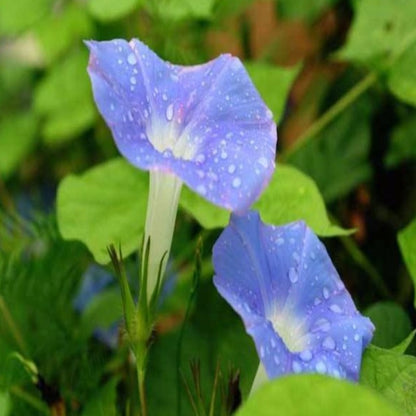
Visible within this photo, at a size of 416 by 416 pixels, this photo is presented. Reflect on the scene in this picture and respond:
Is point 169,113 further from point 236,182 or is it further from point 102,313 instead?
point 102,313

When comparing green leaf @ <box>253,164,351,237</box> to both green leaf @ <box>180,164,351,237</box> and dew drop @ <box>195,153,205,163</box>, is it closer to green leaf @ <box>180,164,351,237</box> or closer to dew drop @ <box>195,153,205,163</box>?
green leaf @ <box>180,164,351,237</box>

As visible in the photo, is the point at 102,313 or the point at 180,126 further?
the point at 102,313

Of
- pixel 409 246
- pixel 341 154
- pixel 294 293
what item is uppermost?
pixel 294 293

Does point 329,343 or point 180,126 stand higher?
point 180,126

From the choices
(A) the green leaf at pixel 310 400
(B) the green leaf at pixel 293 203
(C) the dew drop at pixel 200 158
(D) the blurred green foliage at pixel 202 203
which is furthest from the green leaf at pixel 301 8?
(A) the green leaf at pixel 310 400

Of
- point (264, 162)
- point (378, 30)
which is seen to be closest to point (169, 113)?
point (264, 162)

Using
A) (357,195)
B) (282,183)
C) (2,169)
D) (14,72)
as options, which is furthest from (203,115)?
(14,72)

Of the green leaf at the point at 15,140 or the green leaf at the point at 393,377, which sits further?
the green leaf at the point at 15,140

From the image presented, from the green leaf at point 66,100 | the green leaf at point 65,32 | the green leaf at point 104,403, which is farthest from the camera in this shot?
the green leaf at point 65,32

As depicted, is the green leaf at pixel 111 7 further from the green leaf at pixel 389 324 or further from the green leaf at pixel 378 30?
the green leaf at pixel 389 324
